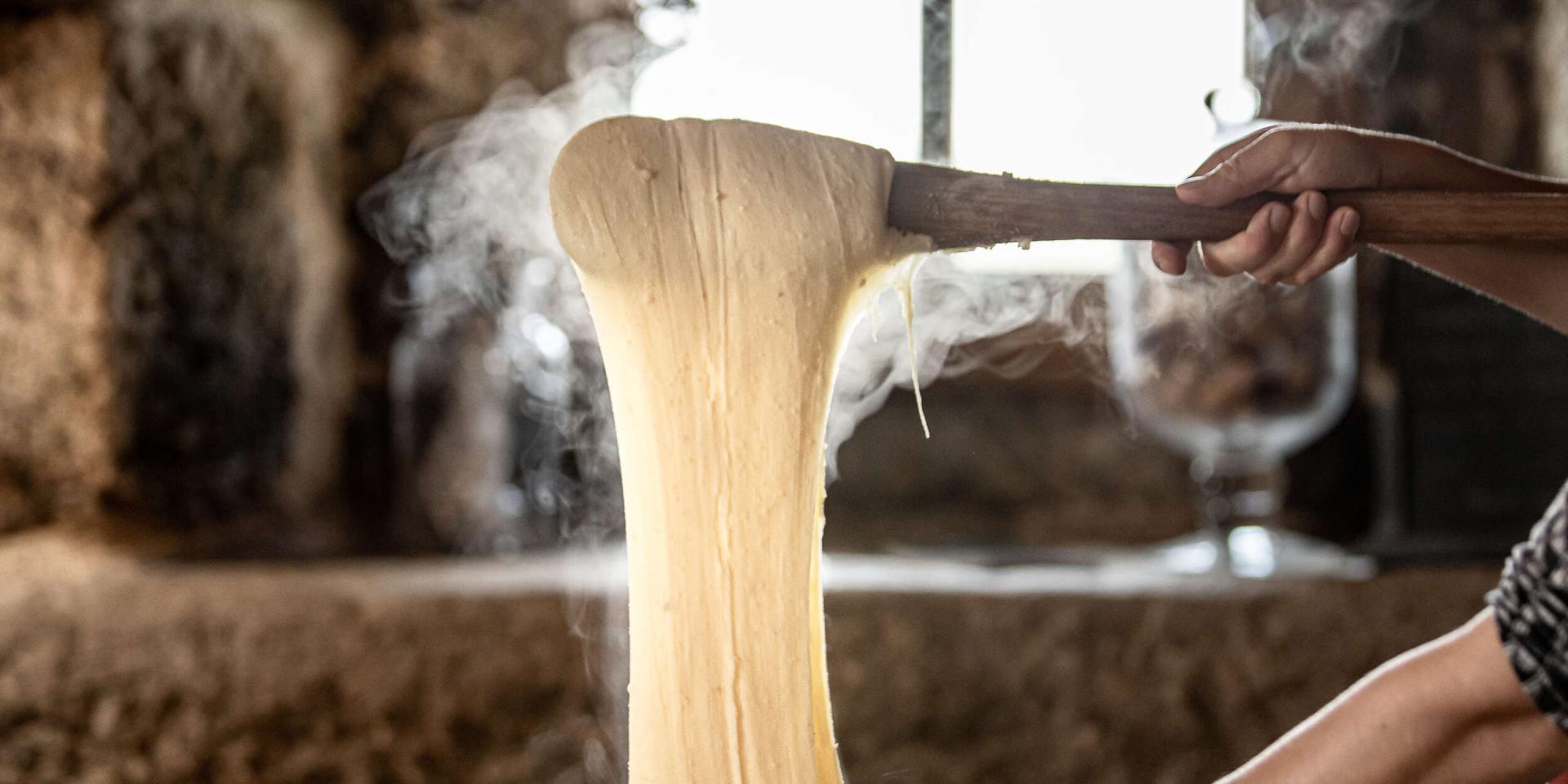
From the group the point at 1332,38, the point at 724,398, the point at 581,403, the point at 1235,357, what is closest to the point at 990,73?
the point at 1332,38

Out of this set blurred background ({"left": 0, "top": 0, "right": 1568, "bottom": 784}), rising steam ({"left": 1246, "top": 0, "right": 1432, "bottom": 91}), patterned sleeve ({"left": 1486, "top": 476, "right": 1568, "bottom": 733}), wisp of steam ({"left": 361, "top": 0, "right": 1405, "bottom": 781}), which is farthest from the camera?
rising steam ({"left": 1246, "top": 0, "right": 1432, "bottom": 91})

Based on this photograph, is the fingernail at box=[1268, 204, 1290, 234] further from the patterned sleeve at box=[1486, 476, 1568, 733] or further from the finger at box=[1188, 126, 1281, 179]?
the patterned sleeve at box=[1486, 476, 1568, 733]

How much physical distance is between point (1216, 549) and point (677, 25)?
125 centimetres

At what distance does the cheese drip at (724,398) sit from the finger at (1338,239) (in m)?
0.21

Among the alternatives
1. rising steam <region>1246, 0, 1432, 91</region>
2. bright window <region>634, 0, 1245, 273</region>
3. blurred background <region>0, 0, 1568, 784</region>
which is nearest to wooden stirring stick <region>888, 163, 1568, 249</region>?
blurred background <region>0, 0, 1568, 784</region>

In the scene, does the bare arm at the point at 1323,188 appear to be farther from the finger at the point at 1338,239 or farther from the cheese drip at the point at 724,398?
the cheese drip at the point at 724,398

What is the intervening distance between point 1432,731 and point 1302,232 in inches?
14.9

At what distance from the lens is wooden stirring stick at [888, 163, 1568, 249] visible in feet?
1.93

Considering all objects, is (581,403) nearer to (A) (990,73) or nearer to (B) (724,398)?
(A) (990,73)

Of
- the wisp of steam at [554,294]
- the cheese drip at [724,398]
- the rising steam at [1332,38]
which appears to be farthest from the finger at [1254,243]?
the rising steam at [1332,38]

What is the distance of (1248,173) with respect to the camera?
60 centimetres

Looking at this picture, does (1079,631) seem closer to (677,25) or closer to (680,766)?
(680,766)

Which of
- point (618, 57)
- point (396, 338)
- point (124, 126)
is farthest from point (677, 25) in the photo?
point (124, 126)

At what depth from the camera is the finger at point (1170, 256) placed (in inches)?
24.6
